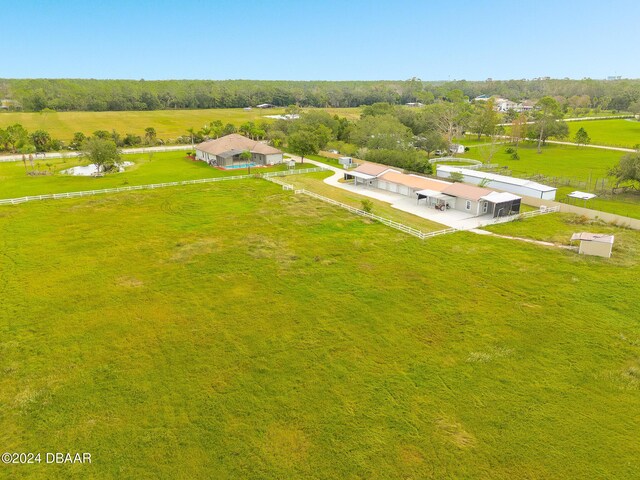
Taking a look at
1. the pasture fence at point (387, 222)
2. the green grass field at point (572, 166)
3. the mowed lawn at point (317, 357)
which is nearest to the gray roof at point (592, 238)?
the mowed lawn at point (317, 357)

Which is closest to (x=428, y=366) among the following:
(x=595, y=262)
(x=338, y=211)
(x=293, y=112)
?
(x=595, y=262)

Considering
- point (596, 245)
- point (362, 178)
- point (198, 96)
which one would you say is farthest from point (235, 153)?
point (198, 96)

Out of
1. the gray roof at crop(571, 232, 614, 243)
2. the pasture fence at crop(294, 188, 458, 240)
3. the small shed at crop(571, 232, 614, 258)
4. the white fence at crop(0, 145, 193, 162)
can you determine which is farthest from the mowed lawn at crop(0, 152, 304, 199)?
the small shed at crop(571, 232, 614, 258)

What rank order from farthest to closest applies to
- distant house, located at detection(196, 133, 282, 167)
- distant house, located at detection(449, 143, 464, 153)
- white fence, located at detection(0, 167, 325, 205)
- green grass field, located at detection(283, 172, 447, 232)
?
distant house, located at detection(449, 143, 464, 153) < distant house, located at detection(196, 133, 282, 167) < white fence, located at detection(0, 167, 325, 205) < green grass field, located at detection(283, 172, 447, 232)

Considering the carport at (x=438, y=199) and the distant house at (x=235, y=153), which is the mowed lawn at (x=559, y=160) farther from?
the distant house at (x=235, y=153)

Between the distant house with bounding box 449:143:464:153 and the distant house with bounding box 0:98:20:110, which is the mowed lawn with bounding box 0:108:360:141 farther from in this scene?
the distant house with bounding box 449:143:464:153
